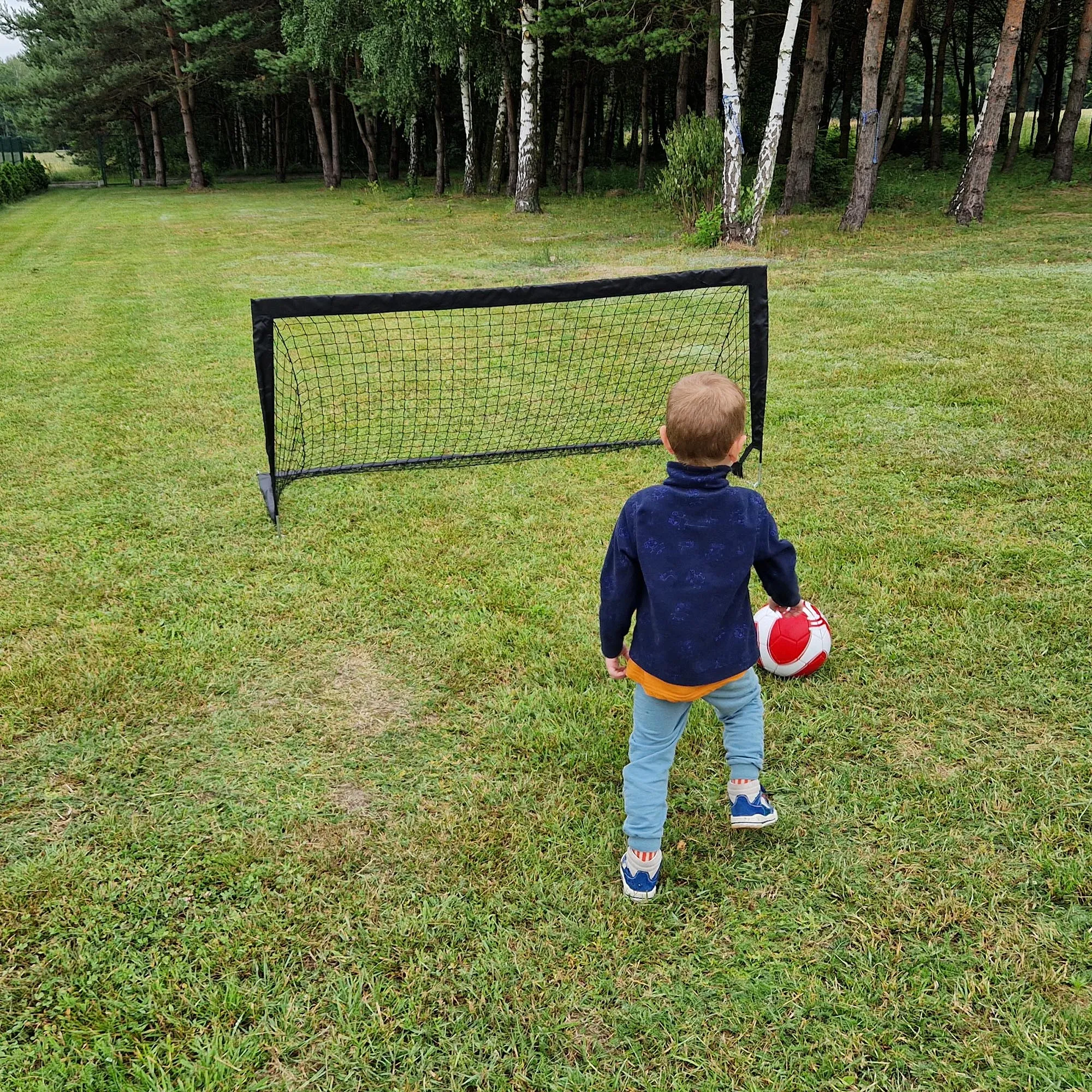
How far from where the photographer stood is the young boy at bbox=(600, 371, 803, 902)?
247 centimetres

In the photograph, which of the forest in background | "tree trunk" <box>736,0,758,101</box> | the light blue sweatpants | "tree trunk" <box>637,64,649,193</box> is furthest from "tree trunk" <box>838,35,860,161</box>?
the light blue sweatpants

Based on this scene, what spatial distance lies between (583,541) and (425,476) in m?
1.63

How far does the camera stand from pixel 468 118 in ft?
87.7

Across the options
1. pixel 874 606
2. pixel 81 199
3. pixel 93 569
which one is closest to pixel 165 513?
pixel 93 569

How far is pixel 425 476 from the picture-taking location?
616 centimetres

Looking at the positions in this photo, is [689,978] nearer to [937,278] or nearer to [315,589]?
[315,589]

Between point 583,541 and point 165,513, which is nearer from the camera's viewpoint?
point 583,541

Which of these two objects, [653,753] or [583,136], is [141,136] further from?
[653,753]

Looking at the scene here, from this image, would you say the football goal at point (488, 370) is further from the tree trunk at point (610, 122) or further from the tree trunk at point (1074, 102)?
the tree trunk at point (610, 122)

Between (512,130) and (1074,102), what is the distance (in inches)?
596

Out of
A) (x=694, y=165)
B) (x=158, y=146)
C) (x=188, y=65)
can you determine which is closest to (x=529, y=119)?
(x=694, y=165)

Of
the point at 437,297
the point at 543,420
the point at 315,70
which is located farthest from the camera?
the point at 315,70

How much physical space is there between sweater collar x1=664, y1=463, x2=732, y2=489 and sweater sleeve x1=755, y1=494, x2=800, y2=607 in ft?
0.50

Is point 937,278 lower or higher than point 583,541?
higher
